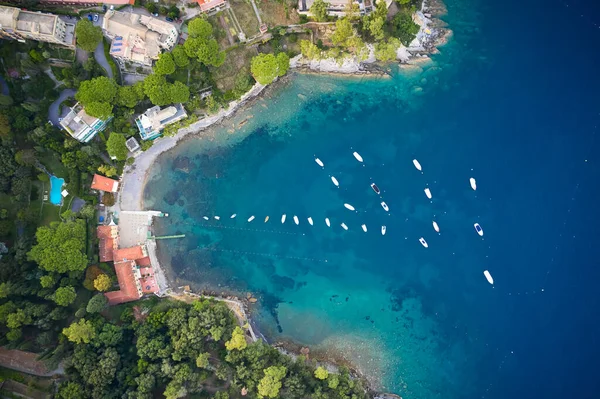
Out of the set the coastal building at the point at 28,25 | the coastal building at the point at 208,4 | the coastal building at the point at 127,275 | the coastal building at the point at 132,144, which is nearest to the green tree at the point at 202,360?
the coastal building at the point at 127,275

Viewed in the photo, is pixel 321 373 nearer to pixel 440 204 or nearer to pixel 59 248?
pixel 440 204

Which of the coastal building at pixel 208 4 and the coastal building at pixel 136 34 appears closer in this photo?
the coastal building at pixel 136 34

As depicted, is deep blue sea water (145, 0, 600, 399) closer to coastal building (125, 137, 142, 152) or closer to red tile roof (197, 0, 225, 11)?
coastal building (125, 137, 142, 152)

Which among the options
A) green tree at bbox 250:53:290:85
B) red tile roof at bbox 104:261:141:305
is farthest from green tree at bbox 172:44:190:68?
Answer: red tile roof at bbox 104:261:141:305

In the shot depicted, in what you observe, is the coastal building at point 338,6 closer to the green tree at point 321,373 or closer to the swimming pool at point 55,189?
the swimming pool at point 55,189

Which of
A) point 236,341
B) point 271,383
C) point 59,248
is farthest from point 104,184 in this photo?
point 271,383

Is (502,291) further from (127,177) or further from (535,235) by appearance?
(127,177)
